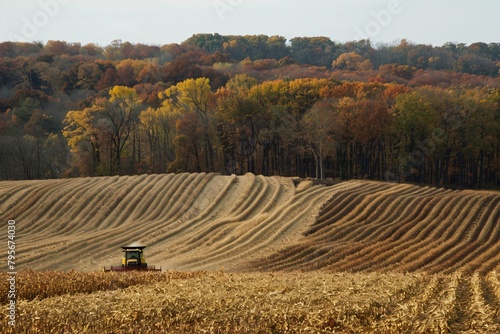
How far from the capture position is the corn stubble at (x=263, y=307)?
15.7 meters

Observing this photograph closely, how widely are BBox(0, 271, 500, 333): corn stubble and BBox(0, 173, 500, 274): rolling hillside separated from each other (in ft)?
50.0

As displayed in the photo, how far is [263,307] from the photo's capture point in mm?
17609

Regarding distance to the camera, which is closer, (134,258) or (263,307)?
(263,307)

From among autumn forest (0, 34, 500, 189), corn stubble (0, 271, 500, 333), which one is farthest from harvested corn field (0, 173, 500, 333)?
autumn forest (0, 34, 500, 189)

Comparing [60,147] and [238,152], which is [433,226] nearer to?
[238,152]

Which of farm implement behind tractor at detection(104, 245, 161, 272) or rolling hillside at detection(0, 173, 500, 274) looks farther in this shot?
rolling hillside at detection(0, 173, 500, 274)

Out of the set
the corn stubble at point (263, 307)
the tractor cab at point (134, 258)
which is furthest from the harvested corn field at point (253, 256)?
the tractor cab at point (134, 258)

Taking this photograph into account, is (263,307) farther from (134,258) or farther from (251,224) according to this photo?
(251,224)

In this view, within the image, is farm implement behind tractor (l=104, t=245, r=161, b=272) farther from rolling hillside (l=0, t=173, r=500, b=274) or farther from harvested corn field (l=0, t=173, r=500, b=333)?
rolling hillside (l=0, t=173, r=500, b=274)

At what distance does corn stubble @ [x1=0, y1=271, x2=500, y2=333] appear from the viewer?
15742 millimetres

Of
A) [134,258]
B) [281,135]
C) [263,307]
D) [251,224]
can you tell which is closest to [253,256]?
[251,224]

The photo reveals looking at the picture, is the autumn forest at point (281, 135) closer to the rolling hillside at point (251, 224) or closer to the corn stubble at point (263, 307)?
the rolling hillside at point (251, 224)

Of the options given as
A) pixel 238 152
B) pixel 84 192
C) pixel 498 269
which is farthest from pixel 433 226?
pixel 238 152

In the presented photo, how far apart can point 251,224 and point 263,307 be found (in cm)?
3024
